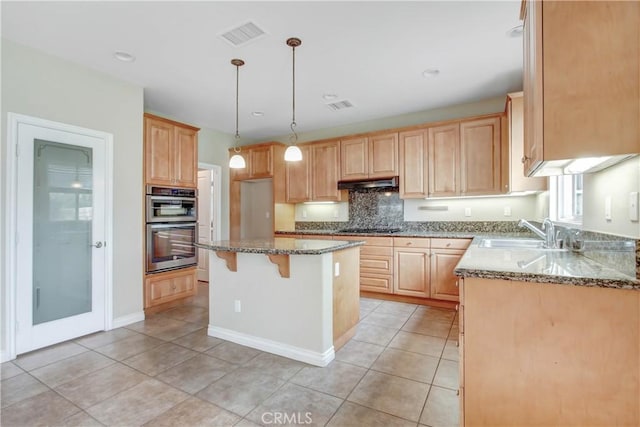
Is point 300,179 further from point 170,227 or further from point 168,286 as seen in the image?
point 168,286

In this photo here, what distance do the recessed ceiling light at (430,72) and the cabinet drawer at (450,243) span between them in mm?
1917

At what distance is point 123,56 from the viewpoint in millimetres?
2793

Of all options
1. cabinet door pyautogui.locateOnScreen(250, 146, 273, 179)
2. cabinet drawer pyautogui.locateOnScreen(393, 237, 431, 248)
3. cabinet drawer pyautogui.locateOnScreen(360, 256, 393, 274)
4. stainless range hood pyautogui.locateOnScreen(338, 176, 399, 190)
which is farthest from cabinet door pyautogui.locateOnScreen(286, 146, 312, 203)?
cabinet drawer pyautogui.locateOnScreen(393, 237, 431, 248)

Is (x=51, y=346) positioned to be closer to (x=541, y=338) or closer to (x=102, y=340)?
(x=102, y=340)

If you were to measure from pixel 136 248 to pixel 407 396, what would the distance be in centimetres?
315

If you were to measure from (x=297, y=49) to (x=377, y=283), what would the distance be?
3.00 metres

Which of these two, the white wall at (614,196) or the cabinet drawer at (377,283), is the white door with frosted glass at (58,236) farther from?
the white wall at (614,196)

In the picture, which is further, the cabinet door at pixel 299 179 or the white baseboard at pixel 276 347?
the cabinet door at pixel 299 179

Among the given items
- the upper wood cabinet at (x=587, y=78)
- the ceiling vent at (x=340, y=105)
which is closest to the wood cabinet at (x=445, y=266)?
the ceiling vent at (x=340, y=105)

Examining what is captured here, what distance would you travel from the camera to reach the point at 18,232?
8.30 feet

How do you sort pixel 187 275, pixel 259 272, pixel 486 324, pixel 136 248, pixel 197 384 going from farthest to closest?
pixel 187 275
pixel 136 248
pixel 259 272
pixel 197 384
pixel 486 324

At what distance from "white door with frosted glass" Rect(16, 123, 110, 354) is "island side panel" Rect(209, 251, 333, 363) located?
4.13ft

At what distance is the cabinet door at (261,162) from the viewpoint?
5145mm

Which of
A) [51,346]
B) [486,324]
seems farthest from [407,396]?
[51,346]
